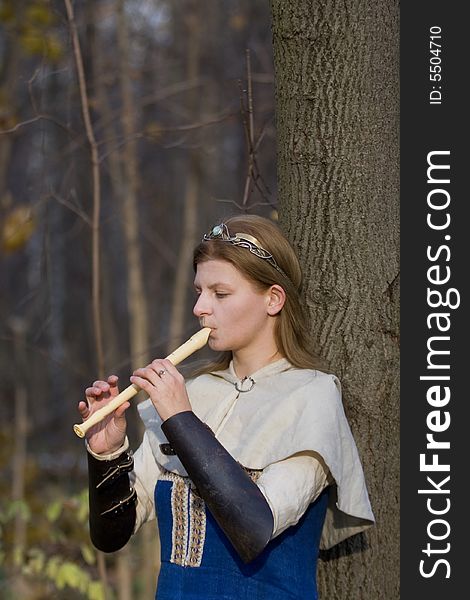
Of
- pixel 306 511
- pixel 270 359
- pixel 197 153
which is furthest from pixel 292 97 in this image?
pixel 197 153

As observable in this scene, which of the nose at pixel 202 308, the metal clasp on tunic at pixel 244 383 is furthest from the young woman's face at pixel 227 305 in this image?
the metal clasp on tunic at pixel 244 383

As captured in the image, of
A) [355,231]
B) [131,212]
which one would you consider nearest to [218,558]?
[355,231]

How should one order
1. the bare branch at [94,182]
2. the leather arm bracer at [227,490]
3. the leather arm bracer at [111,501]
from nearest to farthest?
the leather arm bracer at [227,490] < the leather arm bracer at [111,501] < the bare branch at [94,182]

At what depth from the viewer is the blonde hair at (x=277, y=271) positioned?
2.56 m

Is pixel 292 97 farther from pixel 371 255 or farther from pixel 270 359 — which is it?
pixel 270 359

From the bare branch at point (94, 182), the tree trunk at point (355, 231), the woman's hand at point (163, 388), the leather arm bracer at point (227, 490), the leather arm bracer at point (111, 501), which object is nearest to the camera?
the leather arm bracer at point (227, 490)

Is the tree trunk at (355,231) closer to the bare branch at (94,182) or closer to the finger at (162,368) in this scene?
the finger at (162,368)

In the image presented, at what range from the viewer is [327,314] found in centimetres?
281

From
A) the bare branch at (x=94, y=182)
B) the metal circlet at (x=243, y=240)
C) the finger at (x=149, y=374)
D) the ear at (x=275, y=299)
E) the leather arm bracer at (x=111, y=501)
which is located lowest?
the leather arm bracer at (x=111, y=501)

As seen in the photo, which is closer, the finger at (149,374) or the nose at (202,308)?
the finger at (149,374)

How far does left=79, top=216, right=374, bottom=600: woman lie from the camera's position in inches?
91.0

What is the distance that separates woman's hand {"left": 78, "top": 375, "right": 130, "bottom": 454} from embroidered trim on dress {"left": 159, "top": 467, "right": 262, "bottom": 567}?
0.66 ft

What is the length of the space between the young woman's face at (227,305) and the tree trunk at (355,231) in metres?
0.31

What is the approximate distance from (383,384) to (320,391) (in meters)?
0.37
